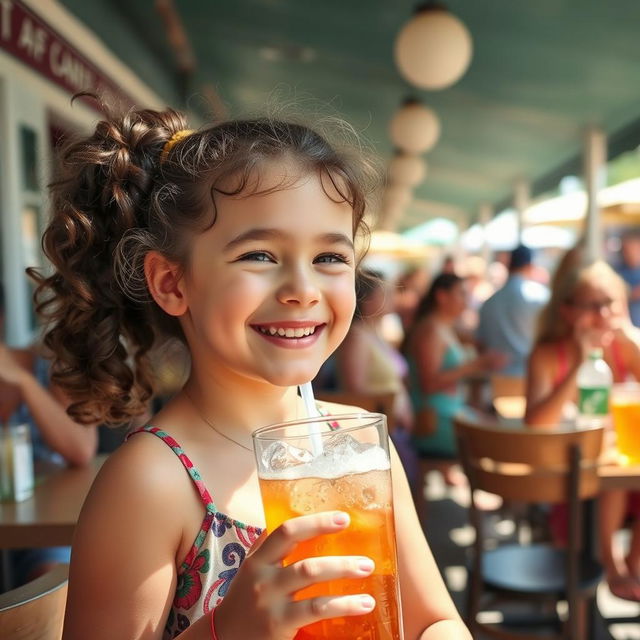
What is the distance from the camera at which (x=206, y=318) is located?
3.22 ft

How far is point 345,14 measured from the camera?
6.34 m

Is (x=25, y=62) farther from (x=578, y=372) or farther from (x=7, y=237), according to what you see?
(x=578, y=372)

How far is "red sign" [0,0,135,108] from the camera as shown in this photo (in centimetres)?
395

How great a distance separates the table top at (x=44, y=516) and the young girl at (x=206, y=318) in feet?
2.58

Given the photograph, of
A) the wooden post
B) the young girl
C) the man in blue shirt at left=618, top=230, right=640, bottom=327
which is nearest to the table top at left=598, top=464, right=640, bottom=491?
the young girl

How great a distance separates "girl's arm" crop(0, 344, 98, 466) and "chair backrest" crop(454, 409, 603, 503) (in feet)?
4.27

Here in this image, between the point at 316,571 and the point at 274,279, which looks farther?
the point at 274,279

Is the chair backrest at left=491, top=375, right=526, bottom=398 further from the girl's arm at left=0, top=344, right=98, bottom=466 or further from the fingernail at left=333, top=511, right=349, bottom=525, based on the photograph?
the fingernail at left=333, top=511, right=349, bottom=525

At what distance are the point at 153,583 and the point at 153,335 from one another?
0.48m

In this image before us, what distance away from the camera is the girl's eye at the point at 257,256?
958 mm

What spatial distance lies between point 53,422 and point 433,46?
10.5ft

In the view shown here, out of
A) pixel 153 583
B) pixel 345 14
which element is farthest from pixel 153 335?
pixel 345 14

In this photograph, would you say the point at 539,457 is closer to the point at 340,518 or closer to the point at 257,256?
Result: the point at 257,256

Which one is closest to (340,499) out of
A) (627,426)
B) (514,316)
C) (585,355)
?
(627,426)
